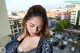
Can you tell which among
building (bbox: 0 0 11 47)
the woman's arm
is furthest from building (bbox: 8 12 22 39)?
the woman's arm

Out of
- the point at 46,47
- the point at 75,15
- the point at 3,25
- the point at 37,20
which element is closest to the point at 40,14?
the point at 37,20

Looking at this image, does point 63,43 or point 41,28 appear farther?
point 63,43

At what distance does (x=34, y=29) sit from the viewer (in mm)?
775

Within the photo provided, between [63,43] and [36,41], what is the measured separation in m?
1.55

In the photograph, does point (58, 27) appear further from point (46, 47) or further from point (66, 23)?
point (46, 47)

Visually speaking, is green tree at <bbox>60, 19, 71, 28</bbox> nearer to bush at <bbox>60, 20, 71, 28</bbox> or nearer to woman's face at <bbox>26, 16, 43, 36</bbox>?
bush at <bbox>60, 20, 71, 28</bbox>

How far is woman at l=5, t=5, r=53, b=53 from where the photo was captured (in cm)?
77

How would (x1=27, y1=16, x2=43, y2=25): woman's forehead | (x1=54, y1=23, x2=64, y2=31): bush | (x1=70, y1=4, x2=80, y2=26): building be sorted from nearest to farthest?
(x1=27, y1=16, x2=43, y2=25): woman's forehead
(x1=70, y1=4, x2=80, y2=26): building
(x1=54, y1=23, x2=64, y2=31): bush

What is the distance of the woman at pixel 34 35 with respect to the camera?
2.54ft

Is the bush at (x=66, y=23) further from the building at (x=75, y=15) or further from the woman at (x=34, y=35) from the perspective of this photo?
the woman at (x=34, y=35)

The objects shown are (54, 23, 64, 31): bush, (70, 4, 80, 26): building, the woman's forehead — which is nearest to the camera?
the woman's forehead

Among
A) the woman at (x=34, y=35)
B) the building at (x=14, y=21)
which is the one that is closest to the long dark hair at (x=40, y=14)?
the woman at (x=34, y=35)

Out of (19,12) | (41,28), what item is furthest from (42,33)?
(19,12)

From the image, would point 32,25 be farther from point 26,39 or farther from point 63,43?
point 63,43
